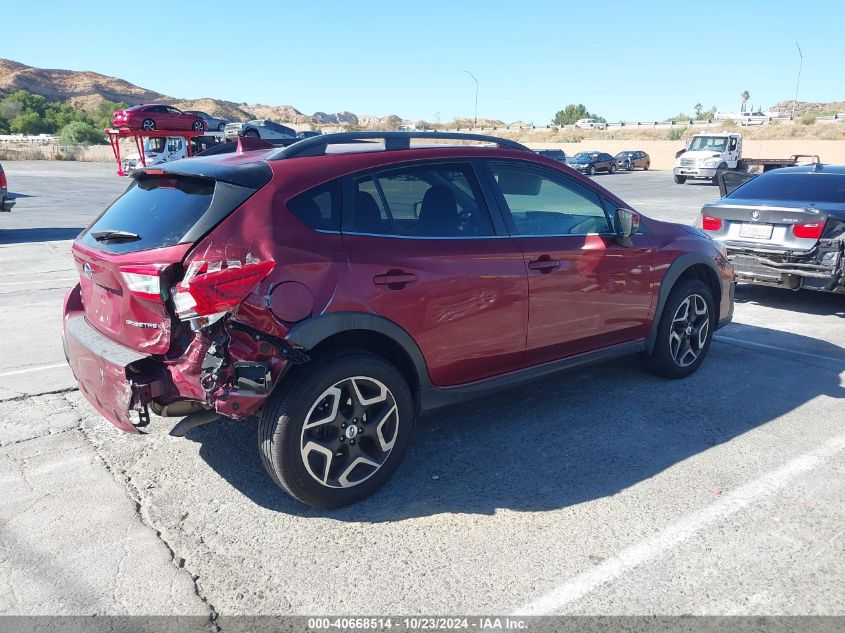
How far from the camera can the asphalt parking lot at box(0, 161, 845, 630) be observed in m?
2.83

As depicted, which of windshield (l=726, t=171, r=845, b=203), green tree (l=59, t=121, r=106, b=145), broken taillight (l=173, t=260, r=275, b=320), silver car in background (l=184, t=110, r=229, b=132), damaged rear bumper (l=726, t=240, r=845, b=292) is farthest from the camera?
green tree (l=59, t=121, r=106, b=145)

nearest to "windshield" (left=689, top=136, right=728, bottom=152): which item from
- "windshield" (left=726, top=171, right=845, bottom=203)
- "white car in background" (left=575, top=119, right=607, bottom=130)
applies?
"windshield" (left=726, top=171, right=845, bottom=203)

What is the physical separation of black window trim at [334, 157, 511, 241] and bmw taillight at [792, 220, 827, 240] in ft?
16.0

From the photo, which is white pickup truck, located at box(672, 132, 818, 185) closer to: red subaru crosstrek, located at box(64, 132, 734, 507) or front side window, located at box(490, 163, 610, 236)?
front side window, located at box(490, 163, 610, 236)

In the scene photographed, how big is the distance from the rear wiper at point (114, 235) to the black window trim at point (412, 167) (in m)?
1.05

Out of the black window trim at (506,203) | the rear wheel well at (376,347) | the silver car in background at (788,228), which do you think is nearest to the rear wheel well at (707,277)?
the black window trim at (506,203)

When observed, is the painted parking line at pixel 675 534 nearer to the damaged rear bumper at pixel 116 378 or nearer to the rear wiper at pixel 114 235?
the damaged rear bumper at pixel 116 378

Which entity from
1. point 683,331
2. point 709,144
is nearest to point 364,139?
point 683,331

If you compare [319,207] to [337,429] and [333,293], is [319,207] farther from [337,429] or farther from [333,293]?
[337,429]

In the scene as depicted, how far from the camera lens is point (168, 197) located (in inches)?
139

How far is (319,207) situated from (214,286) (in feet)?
2.31

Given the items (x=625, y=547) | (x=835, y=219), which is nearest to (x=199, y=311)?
(x=625, y=547)

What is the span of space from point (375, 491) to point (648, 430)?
190 cm

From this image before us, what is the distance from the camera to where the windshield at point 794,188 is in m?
7.85
